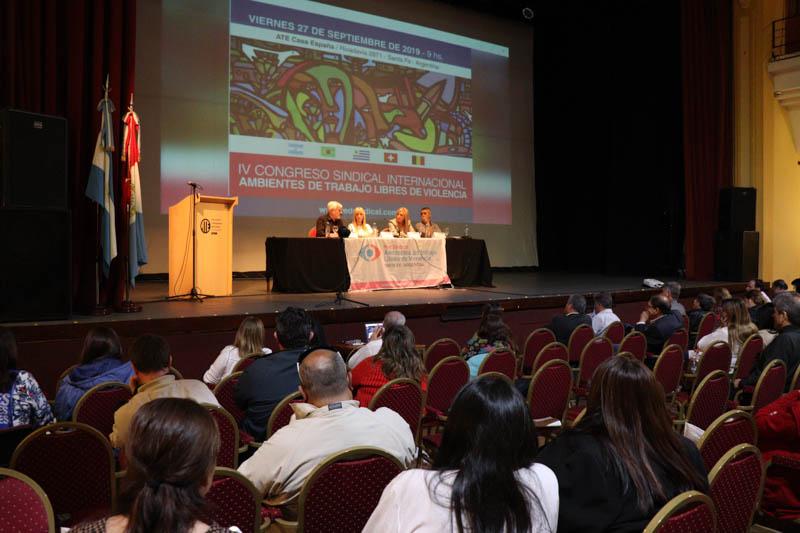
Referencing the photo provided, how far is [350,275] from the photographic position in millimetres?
8117

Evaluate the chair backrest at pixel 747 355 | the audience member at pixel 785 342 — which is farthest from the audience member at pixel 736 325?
the audience member at pixel 785 342

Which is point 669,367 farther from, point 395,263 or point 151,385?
point 395,263

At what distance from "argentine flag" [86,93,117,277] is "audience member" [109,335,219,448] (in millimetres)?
3224

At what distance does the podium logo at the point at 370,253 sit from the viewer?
26.9 feet

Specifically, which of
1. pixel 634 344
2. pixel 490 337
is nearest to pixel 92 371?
pixel 490 337

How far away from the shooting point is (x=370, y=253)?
8273mm

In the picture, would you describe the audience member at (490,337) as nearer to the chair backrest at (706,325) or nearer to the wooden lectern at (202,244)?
the chair backrest at (706,325)

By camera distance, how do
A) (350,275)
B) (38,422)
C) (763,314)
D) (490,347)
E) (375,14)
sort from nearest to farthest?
(38,422)
(490,347)
(763,314)
(350,275)
(375,14)

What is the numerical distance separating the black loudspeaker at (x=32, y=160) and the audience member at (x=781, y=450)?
4940mm

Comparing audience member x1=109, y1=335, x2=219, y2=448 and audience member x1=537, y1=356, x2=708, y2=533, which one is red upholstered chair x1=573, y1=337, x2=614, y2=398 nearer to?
audience member x1=109, y1=335, x2=219, y2=448

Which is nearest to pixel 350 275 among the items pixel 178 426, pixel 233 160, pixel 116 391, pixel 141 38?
pixel 233 160

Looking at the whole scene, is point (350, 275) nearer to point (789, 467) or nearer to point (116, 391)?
point (116, 391)

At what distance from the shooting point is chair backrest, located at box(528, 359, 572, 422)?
11.1 feet

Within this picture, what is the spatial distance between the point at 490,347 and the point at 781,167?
985 centimetres
